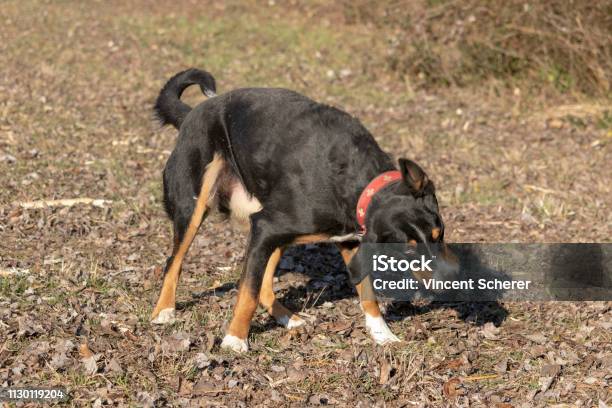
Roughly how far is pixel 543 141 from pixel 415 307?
552 cm

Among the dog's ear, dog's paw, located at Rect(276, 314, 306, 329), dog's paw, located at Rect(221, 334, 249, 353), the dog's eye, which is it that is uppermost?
the dog's ear

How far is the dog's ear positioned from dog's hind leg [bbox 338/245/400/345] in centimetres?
106

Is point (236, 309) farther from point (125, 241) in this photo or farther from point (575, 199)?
point (575, 199)

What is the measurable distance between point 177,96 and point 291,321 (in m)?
2.10

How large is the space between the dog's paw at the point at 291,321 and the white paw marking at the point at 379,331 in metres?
0.50

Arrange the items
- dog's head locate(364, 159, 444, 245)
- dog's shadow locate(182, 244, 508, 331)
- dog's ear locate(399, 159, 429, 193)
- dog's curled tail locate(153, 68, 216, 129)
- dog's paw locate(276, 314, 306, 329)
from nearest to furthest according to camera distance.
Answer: dog's ear locate(399, 159, 429, 193)
dog's head locate(364, 159, 444, 245)
dog's paw locate(276, 314, 306, 329)
dog's shadow locate(182, 244, 508, 331)
dog's curled tail locate(153, 68, 216, 129)

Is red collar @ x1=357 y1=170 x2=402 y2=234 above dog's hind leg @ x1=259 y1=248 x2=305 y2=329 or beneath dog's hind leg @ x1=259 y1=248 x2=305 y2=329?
above

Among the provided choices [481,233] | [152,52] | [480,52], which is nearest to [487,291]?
[481,233]

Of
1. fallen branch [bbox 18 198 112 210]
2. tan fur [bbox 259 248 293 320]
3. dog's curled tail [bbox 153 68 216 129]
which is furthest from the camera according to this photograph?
fallen branch [bbox 18 198 112 210]

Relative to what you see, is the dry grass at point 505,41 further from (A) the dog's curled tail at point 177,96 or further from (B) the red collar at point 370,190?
(B) the red collar at point 370,190

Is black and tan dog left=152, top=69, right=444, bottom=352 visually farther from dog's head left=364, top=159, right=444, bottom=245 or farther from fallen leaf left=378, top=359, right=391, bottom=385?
fallen leaf left=378, top=359, right=391, bottom=385

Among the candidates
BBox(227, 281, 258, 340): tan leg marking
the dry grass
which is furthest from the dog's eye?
the dry grass

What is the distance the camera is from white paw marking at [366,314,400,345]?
6.01 metres

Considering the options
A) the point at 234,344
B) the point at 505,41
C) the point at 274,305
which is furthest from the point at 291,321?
the point at 505,41
